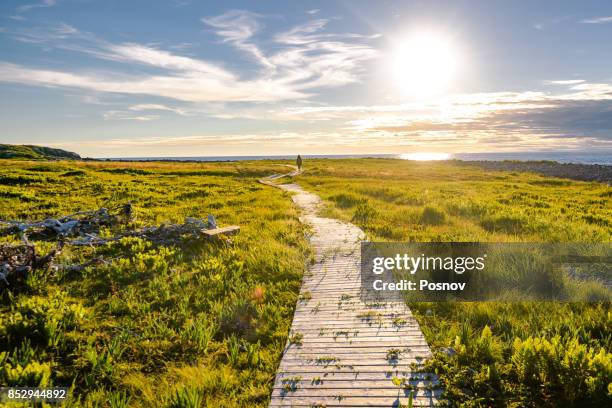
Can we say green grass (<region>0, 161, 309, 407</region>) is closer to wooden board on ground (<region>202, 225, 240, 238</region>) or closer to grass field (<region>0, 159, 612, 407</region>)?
grass field (<region>0, 159, 612, 407</region>)

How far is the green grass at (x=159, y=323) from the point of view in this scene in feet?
15.3

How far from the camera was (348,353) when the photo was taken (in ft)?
17.6

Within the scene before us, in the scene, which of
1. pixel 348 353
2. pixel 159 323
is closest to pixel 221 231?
pixel 159 323

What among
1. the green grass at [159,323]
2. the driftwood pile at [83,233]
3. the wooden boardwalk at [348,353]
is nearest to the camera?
the wooden boardwalk at [348,353]

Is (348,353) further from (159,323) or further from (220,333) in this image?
(159,323)

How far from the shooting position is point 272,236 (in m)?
12.6

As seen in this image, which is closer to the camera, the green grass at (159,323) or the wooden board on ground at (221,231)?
the green grass at (159,323)

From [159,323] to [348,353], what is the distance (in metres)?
3.75

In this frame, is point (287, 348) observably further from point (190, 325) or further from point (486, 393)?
point (486, 393)

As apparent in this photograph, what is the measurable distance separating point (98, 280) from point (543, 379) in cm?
956

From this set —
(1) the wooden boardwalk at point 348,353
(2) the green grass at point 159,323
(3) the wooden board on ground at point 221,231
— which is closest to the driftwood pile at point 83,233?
(3) the wooden board on ground at point 221,231

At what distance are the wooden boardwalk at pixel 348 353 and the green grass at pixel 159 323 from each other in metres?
0.34

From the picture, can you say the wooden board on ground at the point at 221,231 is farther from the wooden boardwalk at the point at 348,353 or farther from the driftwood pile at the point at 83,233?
the wooden boardwalk at the point at 348,353

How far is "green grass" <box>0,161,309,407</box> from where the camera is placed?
4.66m
